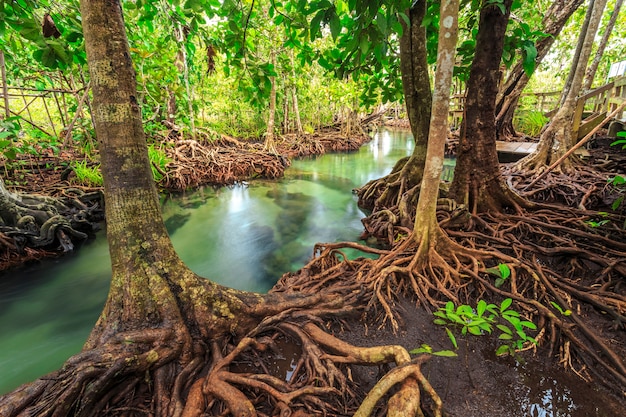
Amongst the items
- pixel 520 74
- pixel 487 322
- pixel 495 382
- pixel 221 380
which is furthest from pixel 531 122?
pixel 221 380

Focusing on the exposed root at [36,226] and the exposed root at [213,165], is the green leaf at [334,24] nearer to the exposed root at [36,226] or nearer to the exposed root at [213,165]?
the exposed root at [36,226]

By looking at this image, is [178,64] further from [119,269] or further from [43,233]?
[119,269]

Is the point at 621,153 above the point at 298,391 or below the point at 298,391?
above

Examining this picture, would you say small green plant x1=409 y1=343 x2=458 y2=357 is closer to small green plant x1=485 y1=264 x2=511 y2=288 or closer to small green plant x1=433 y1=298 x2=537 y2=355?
small green plant x1=433 y1=298 x2=537 y2=355

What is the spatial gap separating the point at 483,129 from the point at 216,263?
4.60 meters

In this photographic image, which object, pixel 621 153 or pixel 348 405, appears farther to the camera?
pixel 621 153

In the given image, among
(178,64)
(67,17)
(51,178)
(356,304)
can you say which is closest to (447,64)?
(356,304)

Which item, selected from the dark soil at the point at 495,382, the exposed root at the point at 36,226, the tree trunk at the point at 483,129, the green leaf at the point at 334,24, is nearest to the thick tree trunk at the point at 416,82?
the tree trunk at the point at 483,129

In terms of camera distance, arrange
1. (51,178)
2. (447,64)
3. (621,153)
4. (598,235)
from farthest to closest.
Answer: (51,178) < (621,153) < (598,235) < (447,64)

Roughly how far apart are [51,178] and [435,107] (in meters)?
Answer: 8.17

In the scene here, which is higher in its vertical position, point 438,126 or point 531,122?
point 438,126

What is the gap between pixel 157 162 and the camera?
26.5ft

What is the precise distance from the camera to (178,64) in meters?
10.0

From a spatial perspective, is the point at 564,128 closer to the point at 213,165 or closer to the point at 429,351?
the point at 429,351
